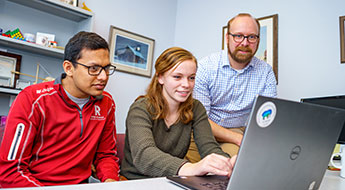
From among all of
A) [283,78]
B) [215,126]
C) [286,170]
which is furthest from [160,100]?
[283,78]

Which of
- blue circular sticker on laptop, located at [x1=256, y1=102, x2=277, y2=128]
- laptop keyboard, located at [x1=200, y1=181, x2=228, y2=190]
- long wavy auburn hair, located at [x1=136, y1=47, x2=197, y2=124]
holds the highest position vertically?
long wavy auburn hair, located at [x1=136, y1=47, x2=197, y2=124]

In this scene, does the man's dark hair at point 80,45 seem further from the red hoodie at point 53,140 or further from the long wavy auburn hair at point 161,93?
the long wavy auburn hair at point 161,93

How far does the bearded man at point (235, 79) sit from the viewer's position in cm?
170

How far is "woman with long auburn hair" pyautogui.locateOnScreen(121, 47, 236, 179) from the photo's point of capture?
103 cm

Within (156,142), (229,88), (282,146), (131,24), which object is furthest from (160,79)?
(131,24)

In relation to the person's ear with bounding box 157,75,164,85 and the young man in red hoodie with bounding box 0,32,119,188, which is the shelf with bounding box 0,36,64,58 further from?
the person's ear with bounding box 157,75,164,85

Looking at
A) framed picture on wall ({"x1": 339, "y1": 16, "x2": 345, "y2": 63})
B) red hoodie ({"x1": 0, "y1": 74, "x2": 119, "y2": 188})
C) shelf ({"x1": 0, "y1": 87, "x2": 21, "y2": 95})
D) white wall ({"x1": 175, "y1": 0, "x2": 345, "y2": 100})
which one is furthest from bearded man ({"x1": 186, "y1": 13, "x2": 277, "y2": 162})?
shelf ({"x1": 0, "y1": 87, "x2": 21, "y2": 95})

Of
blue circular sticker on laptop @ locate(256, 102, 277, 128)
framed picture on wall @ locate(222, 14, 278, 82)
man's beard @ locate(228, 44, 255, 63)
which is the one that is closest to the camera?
blue circular sticker on laptop @ locate(256, 102, 277, 128)

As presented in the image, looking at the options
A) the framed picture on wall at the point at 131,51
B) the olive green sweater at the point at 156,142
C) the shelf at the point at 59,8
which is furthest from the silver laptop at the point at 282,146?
the framed picture on wall at the point at 131,51

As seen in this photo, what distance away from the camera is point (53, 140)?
1041 mm

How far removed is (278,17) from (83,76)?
1862 mm

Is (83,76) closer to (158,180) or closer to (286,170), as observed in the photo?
(158,180)

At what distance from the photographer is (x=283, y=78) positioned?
2170 mm

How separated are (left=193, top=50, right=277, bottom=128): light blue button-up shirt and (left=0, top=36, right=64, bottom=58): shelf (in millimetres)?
1250
